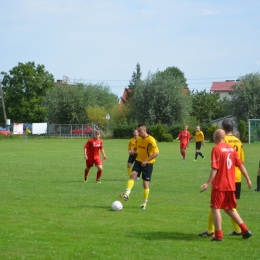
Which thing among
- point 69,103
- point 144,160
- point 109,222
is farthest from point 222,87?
point 109,222

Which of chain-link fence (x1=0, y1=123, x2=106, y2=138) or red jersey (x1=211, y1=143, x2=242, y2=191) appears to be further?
chain-link fence (x1=0, y1=123, x2=106, y2=138)

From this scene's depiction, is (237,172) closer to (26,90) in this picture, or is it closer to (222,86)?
(26,90)

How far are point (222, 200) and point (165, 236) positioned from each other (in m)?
1.34

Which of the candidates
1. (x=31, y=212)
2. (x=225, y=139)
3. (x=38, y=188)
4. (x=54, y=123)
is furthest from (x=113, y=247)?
(x=54, y=123)

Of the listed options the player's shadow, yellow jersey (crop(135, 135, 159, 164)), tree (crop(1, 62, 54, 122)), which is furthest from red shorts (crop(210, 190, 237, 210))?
tree (crop(1, 62, 54, 122))

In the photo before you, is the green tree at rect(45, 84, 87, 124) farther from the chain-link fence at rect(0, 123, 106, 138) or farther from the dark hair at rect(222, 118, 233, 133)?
the dark hair at rect(222, 118, 233, 133)

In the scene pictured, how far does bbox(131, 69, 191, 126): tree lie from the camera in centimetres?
7225

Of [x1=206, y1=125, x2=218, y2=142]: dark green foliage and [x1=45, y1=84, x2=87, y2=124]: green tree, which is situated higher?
[x1=45, y1=84, x2=87, y2=124]: green tree

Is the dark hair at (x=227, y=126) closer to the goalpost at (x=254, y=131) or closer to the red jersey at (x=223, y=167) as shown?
the red jersey at (x=223, y=167)

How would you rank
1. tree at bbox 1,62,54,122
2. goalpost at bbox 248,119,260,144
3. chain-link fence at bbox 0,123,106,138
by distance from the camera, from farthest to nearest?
tree at bbox 1,62,54,122, chain-link fence at bbox 0,123,106,138, goalpost at bbox 248,119,260,144

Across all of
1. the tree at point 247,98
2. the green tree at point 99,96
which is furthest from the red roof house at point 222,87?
the tree at point 247,98

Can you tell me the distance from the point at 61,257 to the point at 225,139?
11.8 ft

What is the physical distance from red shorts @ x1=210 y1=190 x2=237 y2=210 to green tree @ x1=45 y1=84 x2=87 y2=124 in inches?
2858

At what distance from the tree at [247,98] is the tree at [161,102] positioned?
20.9 feet
